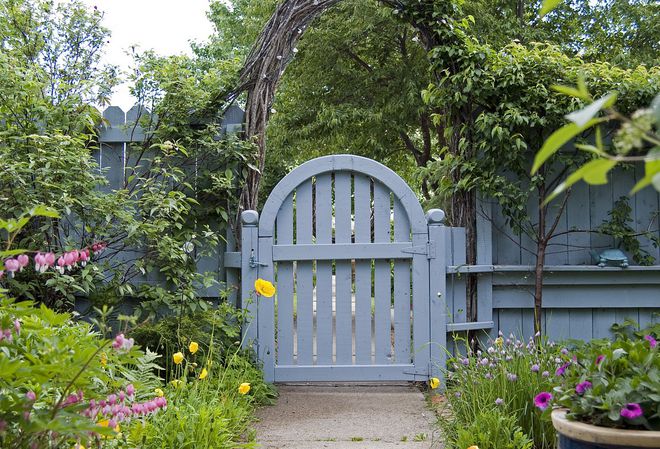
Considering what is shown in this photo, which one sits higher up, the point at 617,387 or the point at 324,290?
the point at 324,290

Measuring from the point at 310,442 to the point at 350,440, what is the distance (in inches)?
8.1

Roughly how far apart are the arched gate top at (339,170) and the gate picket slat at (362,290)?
155mm

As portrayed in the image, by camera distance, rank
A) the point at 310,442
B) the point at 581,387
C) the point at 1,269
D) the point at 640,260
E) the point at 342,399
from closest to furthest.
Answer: the point at 1,269 < the point at 581,387 < the point at 310,442 < the point at 342,399 < the point at 640,260

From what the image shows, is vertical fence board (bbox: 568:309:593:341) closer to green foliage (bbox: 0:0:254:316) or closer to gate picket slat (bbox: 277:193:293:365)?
gate picket slat (bbox: 277:193:293:365)

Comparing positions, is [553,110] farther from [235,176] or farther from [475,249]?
[235,176]

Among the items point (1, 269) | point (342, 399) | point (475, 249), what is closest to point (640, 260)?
point (475, 249)

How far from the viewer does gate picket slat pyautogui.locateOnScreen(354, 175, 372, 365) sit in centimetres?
445

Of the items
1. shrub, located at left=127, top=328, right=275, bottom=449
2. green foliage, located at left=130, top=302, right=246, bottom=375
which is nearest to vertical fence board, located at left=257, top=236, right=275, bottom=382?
green foliage, located at left=130, top=302, right=246, bottom=375

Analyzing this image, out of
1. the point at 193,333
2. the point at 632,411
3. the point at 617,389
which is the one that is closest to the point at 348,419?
the point at 193,333

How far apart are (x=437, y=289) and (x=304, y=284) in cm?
91

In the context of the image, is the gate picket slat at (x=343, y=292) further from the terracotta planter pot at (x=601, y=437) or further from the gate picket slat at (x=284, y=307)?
the terracotta planter pot at (x=601, y=437)

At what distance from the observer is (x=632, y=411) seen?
1790 mm

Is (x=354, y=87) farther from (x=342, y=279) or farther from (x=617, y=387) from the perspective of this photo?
(x=617, y=387)

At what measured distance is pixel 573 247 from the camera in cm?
475
